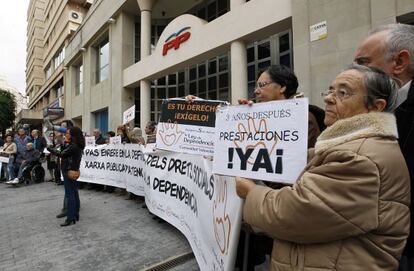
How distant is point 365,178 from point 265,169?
72cm

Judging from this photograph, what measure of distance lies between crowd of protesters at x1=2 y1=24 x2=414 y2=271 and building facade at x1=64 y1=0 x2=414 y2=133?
6.16 meters

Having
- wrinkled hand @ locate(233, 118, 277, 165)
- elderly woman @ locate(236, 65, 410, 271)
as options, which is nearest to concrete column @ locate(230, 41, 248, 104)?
wrinkled hand @ locate(233, 118, 277, 165)

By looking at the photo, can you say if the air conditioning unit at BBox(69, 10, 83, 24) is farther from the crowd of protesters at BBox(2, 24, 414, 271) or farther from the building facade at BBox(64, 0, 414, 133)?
the crowd of protesters at BBox(2, 24, 414, 271)

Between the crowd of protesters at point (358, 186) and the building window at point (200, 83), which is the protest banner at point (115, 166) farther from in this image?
the building window at point (200, 83)

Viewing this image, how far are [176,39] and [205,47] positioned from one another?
210cm

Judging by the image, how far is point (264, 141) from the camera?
6.77ft

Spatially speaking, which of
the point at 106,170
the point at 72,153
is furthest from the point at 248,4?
the point at 72,153

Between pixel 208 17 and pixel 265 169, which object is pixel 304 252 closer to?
pixel 265 169

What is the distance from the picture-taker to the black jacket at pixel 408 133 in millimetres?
1530

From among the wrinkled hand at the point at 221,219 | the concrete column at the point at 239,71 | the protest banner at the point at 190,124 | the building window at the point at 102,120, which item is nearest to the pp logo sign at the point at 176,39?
the concrete column at the point at 239,71

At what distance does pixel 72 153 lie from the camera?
5801mm

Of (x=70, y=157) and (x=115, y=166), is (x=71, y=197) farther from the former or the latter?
(x=115, y=166)

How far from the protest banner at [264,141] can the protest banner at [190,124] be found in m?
1.60

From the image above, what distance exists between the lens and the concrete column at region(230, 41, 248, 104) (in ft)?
34.7
